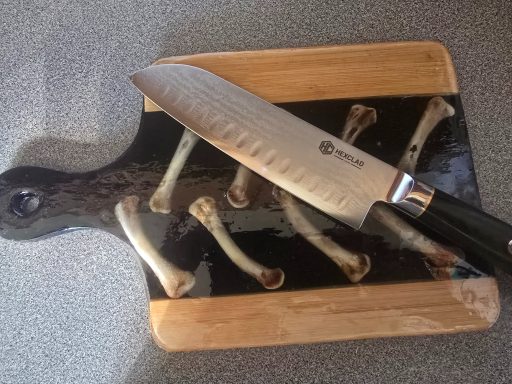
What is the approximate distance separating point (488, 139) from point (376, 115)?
0.64ft

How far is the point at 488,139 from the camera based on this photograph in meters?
0.81

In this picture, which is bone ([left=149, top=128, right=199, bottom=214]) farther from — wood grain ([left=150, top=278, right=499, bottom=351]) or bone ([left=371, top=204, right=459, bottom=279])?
bone ([left=371, top=204, right=459, bottom=279])

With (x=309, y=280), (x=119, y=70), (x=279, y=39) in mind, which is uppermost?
(x=279, y=39)

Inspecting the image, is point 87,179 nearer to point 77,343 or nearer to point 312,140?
→ point 77,343

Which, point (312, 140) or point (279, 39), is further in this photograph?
point (279, 39)

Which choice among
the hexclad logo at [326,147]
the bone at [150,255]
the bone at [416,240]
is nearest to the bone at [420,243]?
the bone at [416,240]

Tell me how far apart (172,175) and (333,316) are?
1.08ft

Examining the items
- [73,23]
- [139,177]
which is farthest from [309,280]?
[73,23]

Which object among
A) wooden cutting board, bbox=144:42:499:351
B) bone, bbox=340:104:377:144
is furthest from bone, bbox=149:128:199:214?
bone, bbox=340:104:377:144

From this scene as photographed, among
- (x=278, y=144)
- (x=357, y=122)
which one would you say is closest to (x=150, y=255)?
(x=278, y=144)

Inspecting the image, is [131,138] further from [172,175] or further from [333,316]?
[333,316]

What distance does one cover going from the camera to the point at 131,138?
833 millimetres

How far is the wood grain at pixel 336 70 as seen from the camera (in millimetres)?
800

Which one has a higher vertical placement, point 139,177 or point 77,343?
point 139,177
